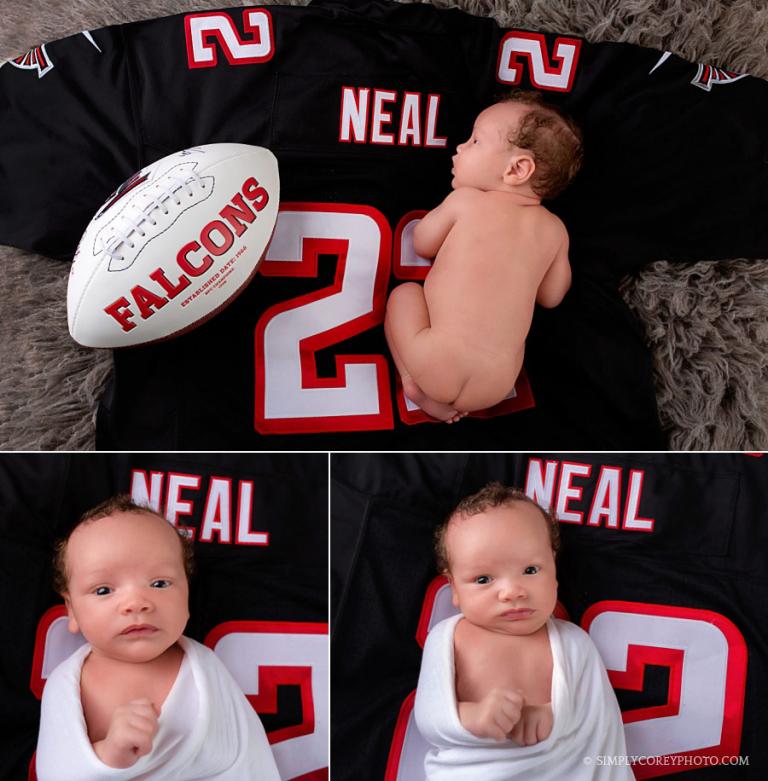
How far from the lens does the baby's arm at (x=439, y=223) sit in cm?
120

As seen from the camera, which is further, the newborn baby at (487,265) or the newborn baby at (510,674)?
the newborn baby at (487,265)

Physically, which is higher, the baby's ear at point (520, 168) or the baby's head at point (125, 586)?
the baby's ear at point (520, 168)

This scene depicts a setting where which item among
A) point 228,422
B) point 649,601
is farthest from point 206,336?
point 649,601

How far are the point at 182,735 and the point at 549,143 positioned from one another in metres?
0.93

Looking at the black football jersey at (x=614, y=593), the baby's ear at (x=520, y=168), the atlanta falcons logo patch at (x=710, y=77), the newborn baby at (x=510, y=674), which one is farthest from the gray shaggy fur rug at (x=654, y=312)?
the newborn baby at (x=510, y=674)

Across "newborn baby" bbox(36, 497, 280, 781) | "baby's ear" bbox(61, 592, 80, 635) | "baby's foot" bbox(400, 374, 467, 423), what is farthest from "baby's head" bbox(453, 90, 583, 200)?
"baby's ear" bbox(61, 592, 80, 635)

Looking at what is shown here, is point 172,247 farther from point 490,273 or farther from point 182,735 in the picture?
point 182,735

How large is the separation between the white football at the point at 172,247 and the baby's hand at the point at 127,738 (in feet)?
1.51

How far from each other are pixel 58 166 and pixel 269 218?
1.14ft

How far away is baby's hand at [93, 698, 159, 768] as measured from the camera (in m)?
0.96

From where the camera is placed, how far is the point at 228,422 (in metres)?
1.17

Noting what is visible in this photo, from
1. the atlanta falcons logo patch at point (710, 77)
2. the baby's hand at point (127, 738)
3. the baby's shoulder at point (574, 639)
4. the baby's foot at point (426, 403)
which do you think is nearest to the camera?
the baby's hand at point (127, 738)

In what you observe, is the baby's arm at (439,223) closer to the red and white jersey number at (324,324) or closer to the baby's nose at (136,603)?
the red and white jersey number at (324,324)

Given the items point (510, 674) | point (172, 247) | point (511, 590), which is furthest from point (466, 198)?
point (510, 674)
